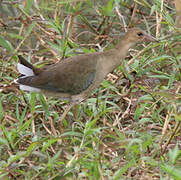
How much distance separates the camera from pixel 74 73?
3.04 metres

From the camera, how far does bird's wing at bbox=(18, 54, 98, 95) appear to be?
9.73 feet

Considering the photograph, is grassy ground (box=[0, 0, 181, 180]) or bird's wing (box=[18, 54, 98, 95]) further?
bird's wing (box=[18, 54, 98, 95])

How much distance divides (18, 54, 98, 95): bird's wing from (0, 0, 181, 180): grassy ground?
5.2 inches

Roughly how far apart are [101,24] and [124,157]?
1803 mm

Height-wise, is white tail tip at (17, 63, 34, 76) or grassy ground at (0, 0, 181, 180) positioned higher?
white tail tip at (17, 63, 34, 76)

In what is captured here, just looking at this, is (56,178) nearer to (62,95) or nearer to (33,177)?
(33,177)

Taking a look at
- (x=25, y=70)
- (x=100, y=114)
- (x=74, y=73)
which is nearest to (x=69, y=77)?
(x=74, y=73)

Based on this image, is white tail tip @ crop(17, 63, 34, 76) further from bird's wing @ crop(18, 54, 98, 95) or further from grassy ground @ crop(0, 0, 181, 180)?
grassy ground @ crop(0, 0, 181, 180)

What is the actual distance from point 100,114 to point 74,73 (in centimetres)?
44

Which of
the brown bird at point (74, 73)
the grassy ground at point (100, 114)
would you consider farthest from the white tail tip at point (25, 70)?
the grassy ground at point (100, 114)

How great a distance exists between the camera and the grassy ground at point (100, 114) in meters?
2.26

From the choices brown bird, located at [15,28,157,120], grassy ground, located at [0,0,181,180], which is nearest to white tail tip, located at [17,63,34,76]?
brown bird, located at [15,28,157,120]

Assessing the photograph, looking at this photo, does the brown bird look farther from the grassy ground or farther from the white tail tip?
the grassy ground

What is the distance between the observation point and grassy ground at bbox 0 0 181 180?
2.26 meters
